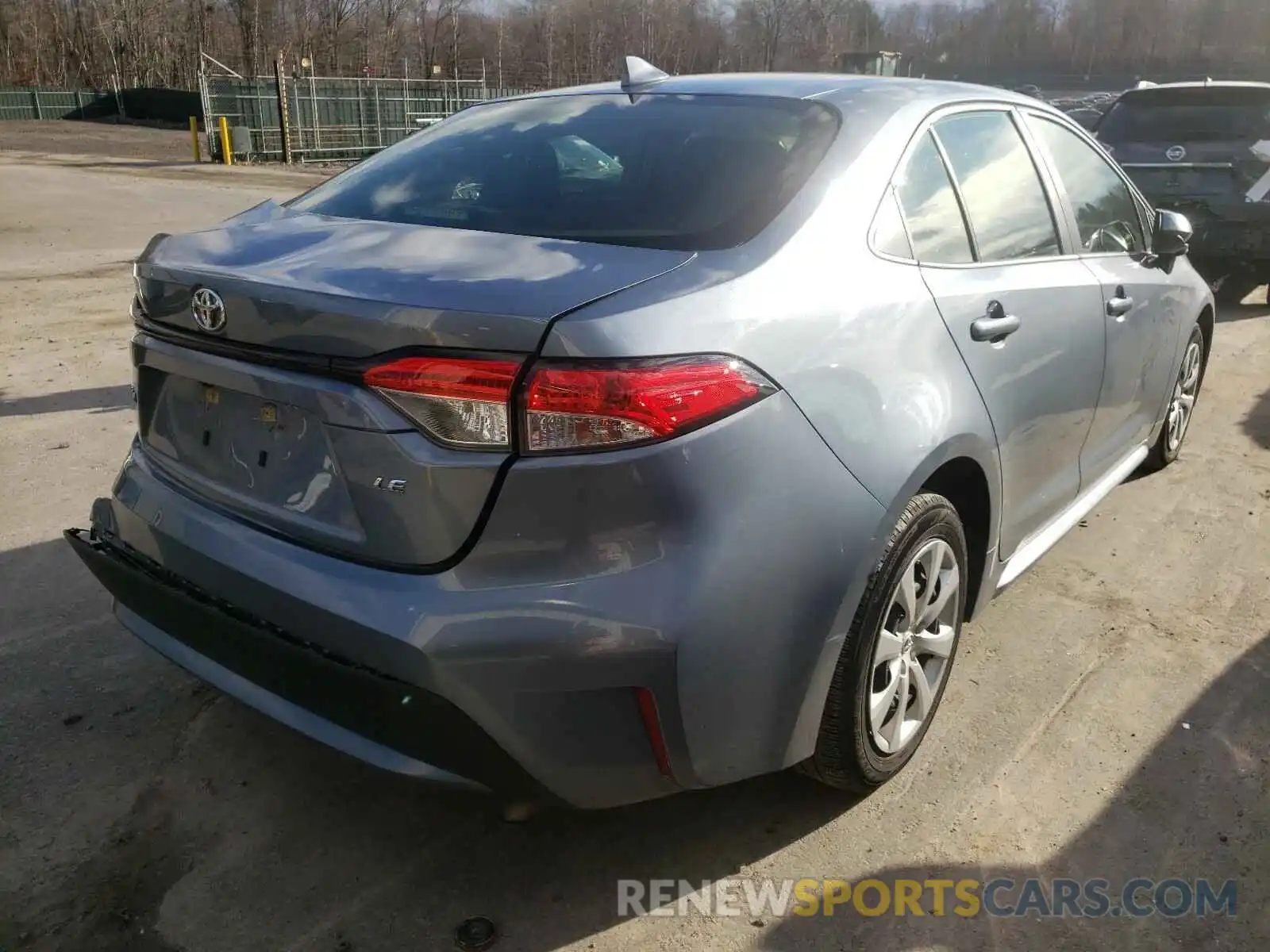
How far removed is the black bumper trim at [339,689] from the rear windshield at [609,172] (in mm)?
1007

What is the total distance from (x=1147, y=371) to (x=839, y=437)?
2.41 meters

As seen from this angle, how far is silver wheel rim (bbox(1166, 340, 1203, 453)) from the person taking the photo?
193 inches

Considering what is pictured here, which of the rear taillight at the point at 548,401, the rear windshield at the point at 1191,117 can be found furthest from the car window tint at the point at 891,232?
the rear windshield at the point at 1191,117

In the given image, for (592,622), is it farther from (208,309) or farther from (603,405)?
(208,309)

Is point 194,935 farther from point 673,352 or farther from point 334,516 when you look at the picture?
point 673,352

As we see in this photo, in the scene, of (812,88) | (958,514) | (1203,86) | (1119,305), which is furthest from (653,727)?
(1203,86)

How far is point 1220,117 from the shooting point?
29.7ft

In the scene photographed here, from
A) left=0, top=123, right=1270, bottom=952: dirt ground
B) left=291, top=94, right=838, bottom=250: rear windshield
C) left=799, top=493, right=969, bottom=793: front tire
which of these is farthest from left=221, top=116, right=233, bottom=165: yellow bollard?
left=799, top=493, right=969, bottom=793: front tire

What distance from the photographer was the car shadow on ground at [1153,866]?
229 centimetres

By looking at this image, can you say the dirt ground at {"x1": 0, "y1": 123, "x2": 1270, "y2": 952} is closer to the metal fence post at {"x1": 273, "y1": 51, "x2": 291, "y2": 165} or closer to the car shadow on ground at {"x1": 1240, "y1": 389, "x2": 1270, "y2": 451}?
the car shadow on ground at {"x1": 1240, "y1": 389, "x2": 1270, "y2": 451}

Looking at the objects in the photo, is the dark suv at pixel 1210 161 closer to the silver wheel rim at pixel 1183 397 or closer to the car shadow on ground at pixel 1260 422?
the car shadow on ground at pixel 1260 422

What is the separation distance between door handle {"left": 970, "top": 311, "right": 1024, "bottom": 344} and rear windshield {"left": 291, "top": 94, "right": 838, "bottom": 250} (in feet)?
1.94

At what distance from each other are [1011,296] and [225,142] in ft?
87.5

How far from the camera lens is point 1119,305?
141 inches
